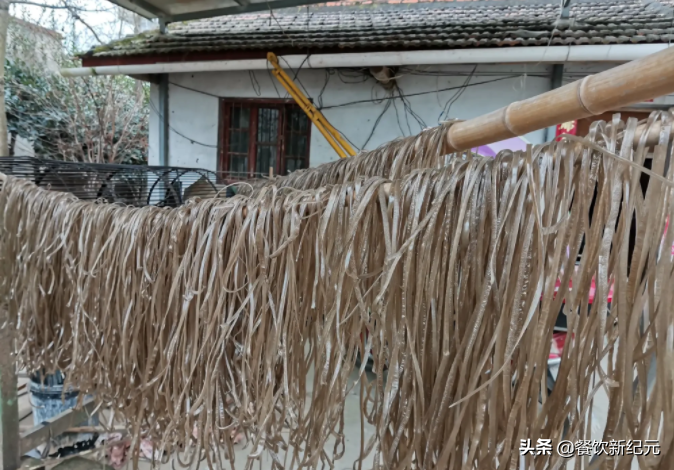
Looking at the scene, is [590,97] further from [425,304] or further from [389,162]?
[389,162]

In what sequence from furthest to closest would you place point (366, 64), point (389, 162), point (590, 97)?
point (366, 64)
point (389, 162)
point (590, 97)

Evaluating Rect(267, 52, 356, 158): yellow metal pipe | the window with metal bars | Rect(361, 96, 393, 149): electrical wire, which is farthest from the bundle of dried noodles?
the window with metal bars

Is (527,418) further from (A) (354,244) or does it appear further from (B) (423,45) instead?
(B) (423,45)

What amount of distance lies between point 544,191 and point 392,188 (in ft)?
0.71

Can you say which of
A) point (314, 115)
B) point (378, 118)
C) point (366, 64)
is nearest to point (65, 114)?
point (314, 115)

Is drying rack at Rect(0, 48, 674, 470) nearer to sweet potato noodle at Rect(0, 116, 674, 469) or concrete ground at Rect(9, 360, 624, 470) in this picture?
sweet potato noodle at Rect(0, 116, 674, 469)

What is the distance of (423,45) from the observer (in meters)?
3.25

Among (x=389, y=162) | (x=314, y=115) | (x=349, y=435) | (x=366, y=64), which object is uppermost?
(x=366, y=64)

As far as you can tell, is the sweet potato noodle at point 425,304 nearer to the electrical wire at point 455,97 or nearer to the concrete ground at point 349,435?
the concrete ground at point 349,435

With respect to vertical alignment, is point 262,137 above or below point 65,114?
below

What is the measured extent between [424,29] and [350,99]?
0.97 metres

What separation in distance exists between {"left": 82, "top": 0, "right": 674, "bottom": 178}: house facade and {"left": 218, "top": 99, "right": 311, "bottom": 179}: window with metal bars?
0.04ft

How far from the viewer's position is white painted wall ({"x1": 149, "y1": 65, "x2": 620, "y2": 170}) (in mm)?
3609

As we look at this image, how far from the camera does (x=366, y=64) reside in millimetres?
3359
